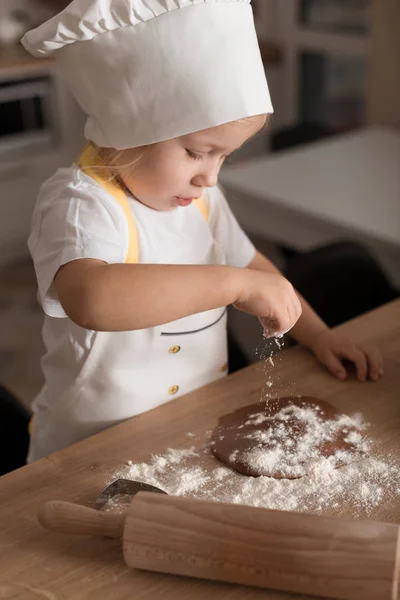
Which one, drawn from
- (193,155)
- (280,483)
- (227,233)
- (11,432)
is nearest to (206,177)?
(193,155)

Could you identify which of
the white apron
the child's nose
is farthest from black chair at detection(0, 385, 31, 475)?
the child's nose

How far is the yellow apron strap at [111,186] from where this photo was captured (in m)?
1.01

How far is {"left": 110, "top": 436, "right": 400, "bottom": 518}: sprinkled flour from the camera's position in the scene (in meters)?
0.81

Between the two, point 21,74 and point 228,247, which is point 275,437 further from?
point 21,74

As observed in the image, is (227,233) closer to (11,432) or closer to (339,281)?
(339,281)

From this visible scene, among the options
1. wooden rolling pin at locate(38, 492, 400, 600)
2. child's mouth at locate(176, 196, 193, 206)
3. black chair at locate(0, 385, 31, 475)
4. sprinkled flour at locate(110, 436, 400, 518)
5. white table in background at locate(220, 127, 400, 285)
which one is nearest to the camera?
wooden rolling pin at locate(38, 492, 400, 600)

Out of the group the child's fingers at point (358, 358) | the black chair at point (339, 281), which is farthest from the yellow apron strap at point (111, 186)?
the black chair at point (339, 281)

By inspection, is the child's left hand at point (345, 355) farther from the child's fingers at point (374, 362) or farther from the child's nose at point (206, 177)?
the child's nose at point (206, 177)

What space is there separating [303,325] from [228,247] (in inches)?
7.1

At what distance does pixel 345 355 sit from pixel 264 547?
1.42ft

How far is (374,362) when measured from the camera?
1057 mm

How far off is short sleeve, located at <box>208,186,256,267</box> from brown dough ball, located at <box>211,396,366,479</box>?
0.30 metres

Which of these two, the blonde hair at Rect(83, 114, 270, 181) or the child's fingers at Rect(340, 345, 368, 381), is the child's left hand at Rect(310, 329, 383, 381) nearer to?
the child's fingers at Rect(340, 345, 368, 381)

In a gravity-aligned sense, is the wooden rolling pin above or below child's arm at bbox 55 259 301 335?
below
